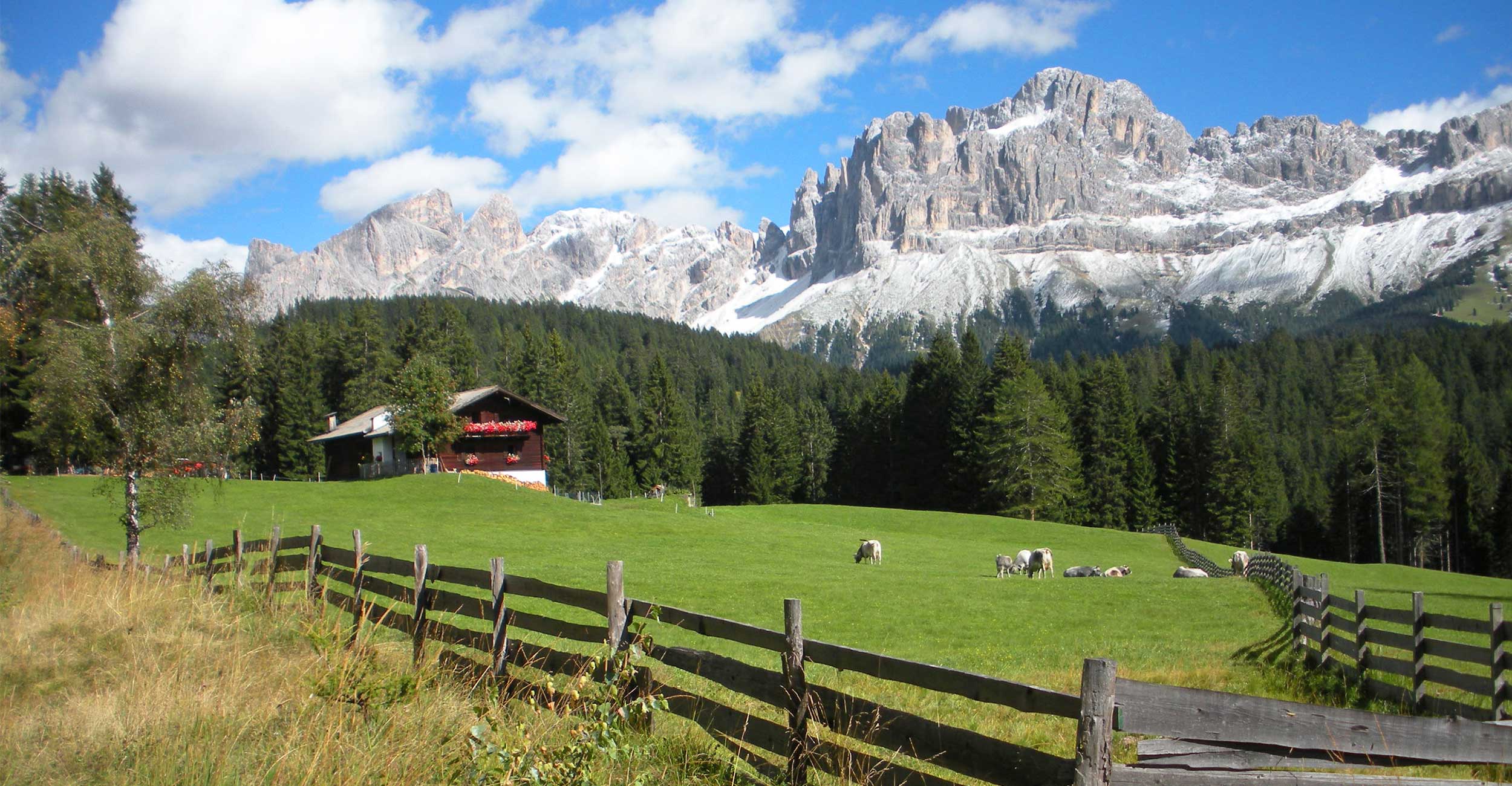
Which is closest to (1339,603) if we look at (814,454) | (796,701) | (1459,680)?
(1459,680)

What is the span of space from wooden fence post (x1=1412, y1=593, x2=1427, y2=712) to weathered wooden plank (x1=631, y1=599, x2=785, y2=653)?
9693 millimetres

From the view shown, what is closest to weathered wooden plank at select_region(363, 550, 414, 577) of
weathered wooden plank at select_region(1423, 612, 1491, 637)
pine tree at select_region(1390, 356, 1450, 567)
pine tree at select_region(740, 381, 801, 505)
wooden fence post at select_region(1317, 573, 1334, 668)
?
weathered wooden plank at select_region(1423, 612, 1491, 637)

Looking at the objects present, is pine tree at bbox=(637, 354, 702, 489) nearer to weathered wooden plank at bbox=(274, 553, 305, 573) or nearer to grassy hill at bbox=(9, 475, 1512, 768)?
grassy hill at bbox=(9, 475, 1512, 768)

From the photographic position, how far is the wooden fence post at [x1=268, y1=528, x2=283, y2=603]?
10.9 metres


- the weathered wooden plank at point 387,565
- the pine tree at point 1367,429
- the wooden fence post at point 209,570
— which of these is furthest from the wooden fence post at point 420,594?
the pine tree at point 1367,429

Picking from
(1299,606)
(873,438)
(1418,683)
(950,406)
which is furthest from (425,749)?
(873,438)

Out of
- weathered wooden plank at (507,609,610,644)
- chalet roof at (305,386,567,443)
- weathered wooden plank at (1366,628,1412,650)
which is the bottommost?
weathered wooden plank at (1366,628,1412,650)

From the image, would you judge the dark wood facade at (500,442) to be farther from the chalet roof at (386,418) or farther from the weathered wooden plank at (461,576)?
the weathered wooden plank at (461,576)

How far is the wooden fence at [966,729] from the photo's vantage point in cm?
442

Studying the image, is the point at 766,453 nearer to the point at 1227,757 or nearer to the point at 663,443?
the point at 663,443

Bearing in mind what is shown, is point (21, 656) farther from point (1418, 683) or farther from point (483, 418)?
point (483, 418)

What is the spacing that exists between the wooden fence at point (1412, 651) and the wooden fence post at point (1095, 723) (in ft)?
28.3

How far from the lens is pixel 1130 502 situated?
68938mm

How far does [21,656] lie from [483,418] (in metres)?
55.3
